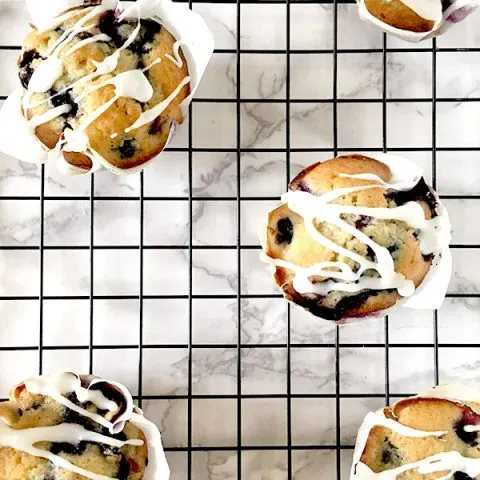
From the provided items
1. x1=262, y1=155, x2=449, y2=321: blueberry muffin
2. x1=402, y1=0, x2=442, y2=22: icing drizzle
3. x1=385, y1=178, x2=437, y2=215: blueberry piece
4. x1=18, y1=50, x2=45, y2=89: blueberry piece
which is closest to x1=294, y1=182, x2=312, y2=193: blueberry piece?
x1=262, y1=155, x2=449, y2=321: blueberry muffin

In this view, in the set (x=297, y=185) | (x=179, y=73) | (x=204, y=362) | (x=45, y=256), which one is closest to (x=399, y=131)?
(x=297, y=185)

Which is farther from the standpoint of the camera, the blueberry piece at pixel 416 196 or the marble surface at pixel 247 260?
the marble surface at pixel 247 260

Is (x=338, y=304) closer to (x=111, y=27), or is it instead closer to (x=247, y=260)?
(x=247, y=260)

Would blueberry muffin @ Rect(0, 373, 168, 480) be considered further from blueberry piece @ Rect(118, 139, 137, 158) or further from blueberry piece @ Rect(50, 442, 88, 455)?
blueberry piece @ Rect(118, 139, 137, 158)

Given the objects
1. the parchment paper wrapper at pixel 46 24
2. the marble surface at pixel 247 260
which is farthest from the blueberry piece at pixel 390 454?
the parchment paper wrapper at pixel 46 24

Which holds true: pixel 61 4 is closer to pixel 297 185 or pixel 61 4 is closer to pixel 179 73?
pixel 179 73

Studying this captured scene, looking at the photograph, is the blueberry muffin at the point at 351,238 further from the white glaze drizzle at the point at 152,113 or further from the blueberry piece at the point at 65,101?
the blueberry piece at the point at 65,101

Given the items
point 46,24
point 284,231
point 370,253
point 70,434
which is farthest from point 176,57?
point 70,434
